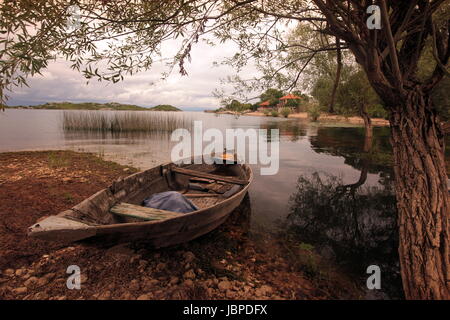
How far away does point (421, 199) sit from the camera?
2.91 m

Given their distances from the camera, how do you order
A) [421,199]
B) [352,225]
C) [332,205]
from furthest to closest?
1. [332,205]
2. [352,225]
3. [421,199]

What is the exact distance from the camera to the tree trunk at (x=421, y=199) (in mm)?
2676

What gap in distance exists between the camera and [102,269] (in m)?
3.33

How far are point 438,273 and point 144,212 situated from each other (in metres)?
4.18

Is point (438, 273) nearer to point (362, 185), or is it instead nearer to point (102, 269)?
point (102, 269)

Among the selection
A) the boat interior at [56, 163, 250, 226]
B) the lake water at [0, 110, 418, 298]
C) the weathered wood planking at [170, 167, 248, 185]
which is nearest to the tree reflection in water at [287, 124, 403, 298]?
the lake water at [0, 110, 418, 298]

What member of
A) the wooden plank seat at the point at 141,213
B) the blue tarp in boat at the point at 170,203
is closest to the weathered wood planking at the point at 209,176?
the blue tarp in boat at the point at 170,203

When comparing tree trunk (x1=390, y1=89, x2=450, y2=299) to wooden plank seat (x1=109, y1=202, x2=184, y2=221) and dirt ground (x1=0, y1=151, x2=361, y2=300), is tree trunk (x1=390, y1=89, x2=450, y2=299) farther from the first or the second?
wooden plank seat (x1=109, y1=202, x2=184, y2=221)

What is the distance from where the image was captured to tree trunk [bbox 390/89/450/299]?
2.68 metres

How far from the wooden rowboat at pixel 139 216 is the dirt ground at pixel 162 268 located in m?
0.31

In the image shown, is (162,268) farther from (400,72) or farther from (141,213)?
(400,72)

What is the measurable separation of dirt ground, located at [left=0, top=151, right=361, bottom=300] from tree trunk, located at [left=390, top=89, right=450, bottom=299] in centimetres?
107

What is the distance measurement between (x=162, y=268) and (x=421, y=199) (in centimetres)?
400

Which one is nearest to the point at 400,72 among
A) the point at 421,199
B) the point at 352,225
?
the point at 421,199
